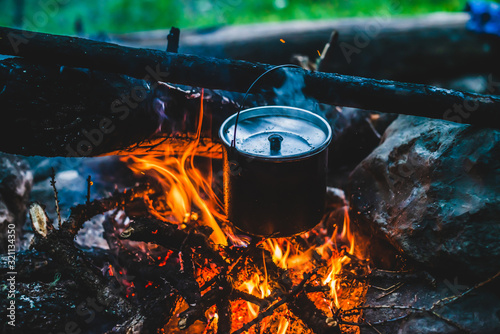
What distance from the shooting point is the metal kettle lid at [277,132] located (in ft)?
7.73

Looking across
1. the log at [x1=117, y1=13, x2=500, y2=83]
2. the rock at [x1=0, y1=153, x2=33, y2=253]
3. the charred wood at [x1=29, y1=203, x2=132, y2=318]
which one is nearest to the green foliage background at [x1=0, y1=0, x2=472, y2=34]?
the log at [x1=117, y1=13, x2=500, y2=83]

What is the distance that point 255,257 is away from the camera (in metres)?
2.76

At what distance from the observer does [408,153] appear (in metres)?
2.90

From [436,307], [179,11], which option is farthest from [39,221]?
[179,11]

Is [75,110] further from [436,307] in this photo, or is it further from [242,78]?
[436,307]

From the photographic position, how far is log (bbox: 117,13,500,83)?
5.88 meters

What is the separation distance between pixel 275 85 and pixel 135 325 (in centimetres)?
188

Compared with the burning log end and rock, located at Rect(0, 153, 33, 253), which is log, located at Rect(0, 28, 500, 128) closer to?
the burning log end

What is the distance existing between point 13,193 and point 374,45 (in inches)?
212

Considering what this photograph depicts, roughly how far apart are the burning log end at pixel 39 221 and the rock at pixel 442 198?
2513 millimetres

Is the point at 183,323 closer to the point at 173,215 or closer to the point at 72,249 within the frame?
the point at 72,249

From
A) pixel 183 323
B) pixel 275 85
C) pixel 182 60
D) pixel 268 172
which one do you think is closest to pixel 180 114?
pixel 182 60

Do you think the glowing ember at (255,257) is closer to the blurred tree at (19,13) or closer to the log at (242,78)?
the log at (242,78)

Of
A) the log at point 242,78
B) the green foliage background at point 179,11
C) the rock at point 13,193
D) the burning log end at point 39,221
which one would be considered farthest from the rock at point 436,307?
the green foliage background at point 179,11
